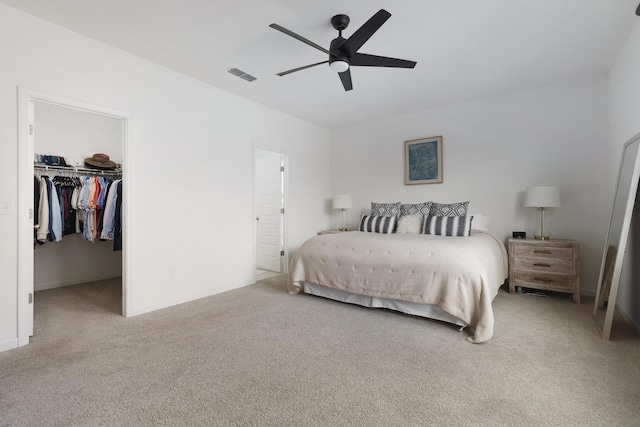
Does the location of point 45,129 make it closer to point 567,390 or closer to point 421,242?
point 421,242

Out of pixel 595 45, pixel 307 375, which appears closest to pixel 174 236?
pixel 307 375

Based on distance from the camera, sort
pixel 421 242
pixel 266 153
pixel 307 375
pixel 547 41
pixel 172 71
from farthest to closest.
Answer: pixel 266 153 < pixel 172 71 < pixel 421 242 < pixel 547 41 < pixel 307 375

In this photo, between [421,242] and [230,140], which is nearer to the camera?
[421,242]

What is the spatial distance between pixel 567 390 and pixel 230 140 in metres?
3.94

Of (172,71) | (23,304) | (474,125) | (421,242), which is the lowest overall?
(23,304)

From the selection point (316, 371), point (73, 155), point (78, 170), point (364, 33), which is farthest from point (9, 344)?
point (364, 33)

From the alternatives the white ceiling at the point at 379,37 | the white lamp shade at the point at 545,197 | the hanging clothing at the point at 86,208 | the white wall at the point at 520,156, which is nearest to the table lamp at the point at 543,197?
the white lamp shade at the point at 545,197

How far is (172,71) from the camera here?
3.28 meters

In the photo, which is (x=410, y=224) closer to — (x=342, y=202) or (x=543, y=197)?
(x=342, y=202)

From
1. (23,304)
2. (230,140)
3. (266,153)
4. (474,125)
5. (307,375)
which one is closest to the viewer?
(307,375)

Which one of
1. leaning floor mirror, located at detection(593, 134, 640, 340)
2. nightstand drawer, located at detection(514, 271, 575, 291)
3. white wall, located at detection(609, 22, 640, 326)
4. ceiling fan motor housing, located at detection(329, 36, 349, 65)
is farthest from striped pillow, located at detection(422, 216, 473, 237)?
ceiling fan motor housing, located at detection(329, 36, 349, 65)

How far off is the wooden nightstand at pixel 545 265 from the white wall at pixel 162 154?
11.1 ft

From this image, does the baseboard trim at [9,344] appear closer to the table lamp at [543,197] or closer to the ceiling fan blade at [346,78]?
the ceiling fan blade at [346,78]

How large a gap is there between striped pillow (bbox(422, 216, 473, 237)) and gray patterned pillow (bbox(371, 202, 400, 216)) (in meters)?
0.64
